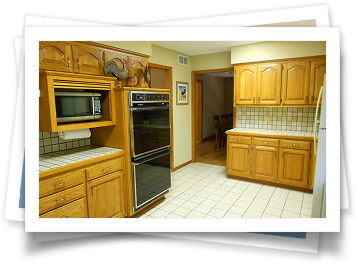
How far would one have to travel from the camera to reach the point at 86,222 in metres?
1.54

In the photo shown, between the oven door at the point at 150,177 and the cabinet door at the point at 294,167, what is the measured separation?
1.79 meters

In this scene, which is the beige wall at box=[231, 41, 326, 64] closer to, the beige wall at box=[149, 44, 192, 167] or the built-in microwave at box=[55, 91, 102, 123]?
the beige wall at box=[149, 44, 192, 167]

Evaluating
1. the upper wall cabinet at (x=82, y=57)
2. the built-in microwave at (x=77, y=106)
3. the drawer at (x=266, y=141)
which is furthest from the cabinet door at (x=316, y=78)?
the built-in microwave at (x=77, y=106)

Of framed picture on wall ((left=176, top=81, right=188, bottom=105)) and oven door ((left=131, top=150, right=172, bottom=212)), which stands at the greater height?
framed picture on wall ((left=176, top=81, right=188, bottom=105))

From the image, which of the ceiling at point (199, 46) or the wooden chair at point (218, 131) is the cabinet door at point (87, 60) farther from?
the wooden chair at point (218, 131)

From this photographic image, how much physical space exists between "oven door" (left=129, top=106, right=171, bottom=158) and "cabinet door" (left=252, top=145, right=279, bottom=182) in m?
1.57

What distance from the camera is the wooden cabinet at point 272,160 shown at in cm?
320

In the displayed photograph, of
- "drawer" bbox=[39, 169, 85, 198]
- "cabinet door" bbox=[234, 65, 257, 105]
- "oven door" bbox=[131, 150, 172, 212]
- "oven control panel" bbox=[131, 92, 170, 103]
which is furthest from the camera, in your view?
"cabinet door" bbox=[234, 65, 257, 105]

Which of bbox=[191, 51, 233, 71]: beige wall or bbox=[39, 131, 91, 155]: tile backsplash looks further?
bbox=[191, 51, 233, 71]: beige wall

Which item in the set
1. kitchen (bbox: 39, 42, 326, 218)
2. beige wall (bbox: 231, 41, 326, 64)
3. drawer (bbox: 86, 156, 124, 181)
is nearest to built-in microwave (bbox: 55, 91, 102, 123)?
kitchen (bbox: 39, 42, 326, 218)

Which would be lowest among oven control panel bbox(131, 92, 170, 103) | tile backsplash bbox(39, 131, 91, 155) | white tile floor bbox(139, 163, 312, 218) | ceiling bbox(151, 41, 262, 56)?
white tile floor bbox(139, 163, 312, 218)

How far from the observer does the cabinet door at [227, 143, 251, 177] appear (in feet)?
12.0

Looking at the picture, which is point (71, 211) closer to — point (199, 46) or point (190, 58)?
point (199, 46)

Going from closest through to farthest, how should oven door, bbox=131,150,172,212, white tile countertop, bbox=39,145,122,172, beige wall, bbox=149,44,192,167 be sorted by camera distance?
white tile countertop, bbox=39,145,122,172
oven door, bbox=131,150,172,212
beige wall, bbox=149,44,192,167
